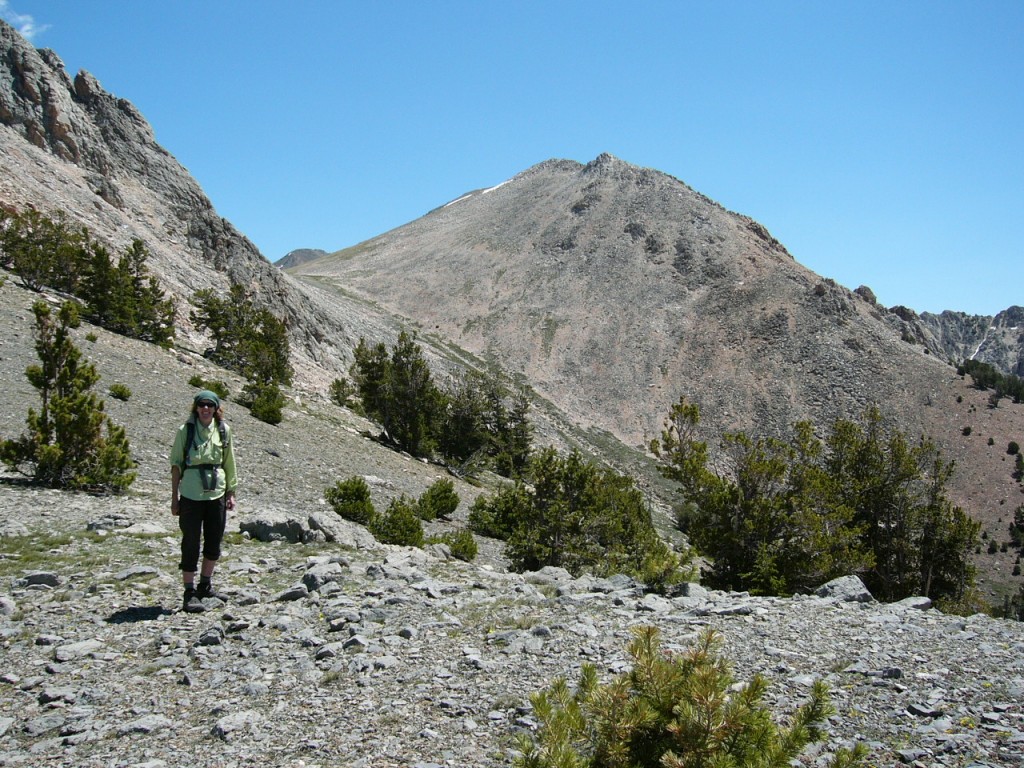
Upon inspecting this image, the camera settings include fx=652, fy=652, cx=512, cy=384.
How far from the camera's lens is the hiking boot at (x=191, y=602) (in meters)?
7.39

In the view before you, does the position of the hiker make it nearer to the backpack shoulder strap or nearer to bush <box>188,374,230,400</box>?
the backpack shoulder strap

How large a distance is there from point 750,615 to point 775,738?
456 cm

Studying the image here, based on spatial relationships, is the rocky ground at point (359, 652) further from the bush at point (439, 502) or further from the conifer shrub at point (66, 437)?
the bush at point (439, 502)

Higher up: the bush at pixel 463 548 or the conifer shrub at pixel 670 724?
the conifer shrub at pixel 670 724

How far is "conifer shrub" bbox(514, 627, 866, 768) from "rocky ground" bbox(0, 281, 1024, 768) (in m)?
1.15

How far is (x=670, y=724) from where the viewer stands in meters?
3.70

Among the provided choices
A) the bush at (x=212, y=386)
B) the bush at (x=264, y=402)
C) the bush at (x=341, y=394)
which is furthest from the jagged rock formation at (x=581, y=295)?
the bush at (x=212, y=386)

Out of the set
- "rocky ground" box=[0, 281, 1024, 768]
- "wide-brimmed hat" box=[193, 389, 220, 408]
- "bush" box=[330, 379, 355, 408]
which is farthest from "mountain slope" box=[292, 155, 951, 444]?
"wide-brimmed hat" box=[193, 389, 220, 408]

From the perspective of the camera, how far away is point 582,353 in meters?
89.8

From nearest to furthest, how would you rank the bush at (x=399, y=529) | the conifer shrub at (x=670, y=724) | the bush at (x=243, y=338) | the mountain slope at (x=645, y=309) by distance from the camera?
the conifer shrub at (x=670, y=724) → the bush at (x=399, y=529) → the bush at (x=243, y=338) → the mountain slope at (x=645, y=309)

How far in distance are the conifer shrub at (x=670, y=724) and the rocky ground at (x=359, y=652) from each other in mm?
1148

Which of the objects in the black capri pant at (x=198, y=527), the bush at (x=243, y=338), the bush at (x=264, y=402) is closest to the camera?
the black capri pant at (x=198, y=527)

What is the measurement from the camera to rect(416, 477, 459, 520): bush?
60.9 ft

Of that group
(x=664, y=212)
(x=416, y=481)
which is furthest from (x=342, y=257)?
(x=416, y=481)
